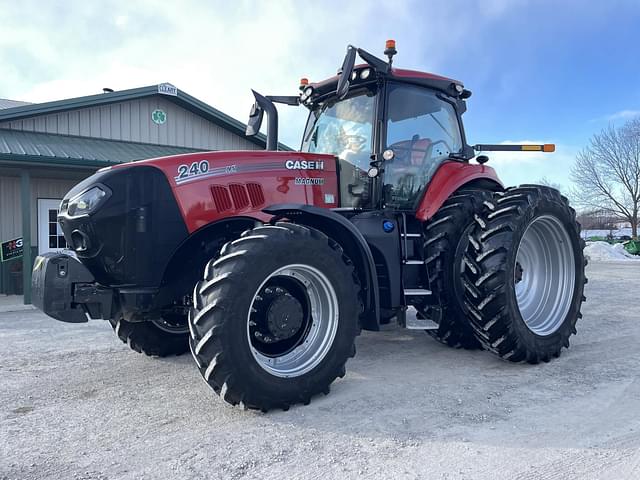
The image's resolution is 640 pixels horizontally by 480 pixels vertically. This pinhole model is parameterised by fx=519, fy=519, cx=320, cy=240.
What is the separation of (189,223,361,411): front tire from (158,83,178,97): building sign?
398 inches

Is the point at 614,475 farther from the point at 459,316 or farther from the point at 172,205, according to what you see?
the point at 172,205

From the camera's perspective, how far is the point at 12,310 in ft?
→ 29.7

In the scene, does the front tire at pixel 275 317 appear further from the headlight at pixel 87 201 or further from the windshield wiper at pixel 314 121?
the windshield wiper at pixel 314 121

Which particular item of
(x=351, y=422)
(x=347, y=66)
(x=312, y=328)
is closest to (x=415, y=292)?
(x=312, y=328)

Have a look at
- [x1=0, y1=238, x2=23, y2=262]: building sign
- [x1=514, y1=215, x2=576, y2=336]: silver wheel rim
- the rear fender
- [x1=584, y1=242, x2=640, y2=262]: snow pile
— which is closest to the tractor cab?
the rear fender

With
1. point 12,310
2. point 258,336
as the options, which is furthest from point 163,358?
point 12,310

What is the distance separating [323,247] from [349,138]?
1631mm

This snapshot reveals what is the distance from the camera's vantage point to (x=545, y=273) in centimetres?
538

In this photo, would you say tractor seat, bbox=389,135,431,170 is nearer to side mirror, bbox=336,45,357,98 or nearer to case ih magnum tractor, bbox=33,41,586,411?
case ih magnum tractor, bbox=33,41,586,411

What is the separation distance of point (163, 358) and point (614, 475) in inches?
150

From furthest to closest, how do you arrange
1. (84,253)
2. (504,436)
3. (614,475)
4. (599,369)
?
(599,369) < (84,253) < (504,436) < (614,475)

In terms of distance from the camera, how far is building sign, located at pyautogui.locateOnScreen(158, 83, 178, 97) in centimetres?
1249

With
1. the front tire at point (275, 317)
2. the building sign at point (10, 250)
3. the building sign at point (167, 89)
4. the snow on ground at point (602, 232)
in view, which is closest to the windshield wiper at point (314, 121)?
the front tire at point (275, 317)

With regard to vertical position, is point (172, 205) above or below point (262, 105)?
below
